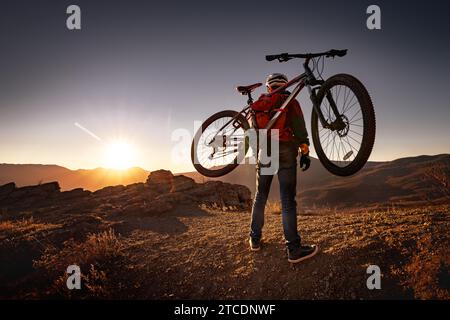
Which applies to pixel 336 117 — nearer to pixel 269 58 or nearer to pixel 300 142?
pixel 300 142

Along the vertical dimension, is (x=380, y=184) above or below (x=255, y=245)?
below

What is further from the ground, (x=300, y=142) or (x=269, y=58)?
(x=269, y=58)

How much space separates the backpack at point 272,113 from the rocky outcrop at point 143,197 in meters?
8.88

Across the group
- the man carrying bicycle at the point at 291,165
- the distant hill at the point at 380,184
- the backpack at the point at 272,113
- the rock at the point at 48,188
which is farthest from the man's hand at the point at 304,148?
the rock at the point at 48,188

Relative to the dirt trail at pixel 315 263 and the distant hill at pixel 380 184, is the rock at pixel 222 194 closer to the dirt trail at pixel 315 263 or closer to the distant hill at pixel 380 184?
the distant hill at pixel 380 184

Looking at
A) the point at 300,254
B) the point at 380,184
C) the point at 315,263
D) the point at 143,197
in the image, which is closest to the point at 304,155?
the point at 300,254

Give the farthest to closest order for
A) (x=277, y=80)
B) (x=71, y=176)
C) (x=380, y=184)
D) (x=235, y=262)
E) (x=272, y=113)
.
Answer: (x=71, y=176) < (x=380, y=184) < (x=235, y=262) < (x=277, y=80) < (x=272, y=113)

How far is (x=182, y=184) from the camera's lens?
20.3 m

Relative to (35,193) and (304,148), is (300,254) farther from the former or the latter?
(35,193)

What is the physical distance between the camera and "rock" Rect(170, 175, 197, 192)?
19672 mm

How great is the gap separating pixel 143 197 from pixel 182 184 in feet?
10.3

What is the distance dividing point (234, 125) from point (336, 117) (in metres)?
2.62
